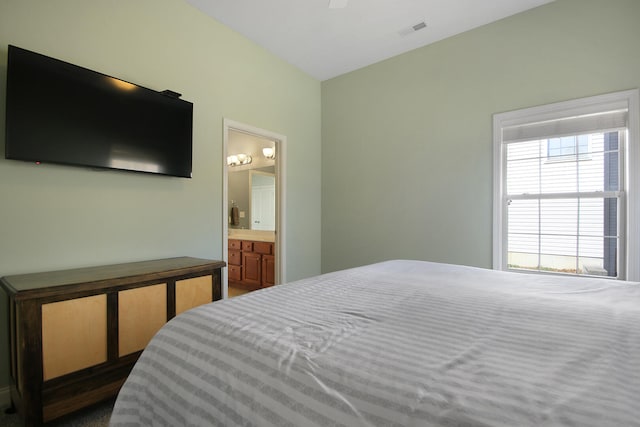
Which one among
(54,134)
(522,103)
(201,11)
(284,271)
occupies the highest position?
(201,11)

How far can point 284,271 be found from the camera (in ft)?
12.3

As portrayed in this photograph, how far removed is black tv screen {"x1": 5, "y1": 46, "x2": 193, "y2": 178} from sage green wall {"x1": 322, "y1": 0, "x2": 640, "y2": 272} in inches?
84.4

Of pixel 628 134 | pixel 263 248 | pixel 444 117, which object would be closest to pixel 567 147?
pixel 628 134

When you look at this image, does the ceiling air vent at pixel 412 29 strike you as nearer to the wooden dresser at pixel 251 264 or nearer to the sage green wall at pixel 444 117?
the sage green wall at pixel 444 117

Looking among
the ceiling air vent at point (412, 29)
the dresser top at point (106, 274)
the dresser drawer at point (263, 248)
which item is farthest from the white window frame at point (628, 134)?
the dresser drawer at point (263, 248)

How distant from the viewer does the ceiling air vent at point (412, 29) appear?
3043 mm

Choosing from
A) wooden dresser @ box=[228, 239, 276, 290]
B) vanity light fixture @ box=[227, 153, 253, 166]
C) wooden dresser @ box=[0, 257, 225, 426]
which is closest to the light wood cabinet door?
wooden dresser @ box=[0, 257, 225, 426]

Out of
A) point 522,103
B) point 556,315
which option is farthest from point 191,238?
point 522,103

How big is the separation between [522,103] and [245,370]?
3306 millimetres

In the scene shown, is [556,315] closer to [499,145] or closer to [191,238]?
[499,145]

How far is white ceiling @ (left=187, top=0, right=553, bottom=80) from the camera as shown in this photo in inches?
109

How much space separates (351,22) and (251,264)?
3.41 metres

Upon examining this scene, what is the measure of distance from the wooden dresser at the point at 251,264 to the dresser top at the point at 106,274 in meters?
1.92

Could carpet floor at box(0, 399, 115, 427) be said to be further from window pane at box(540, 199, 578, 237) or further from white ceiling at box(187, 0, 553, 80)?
window pane at box(540, 199, 578, 237)
